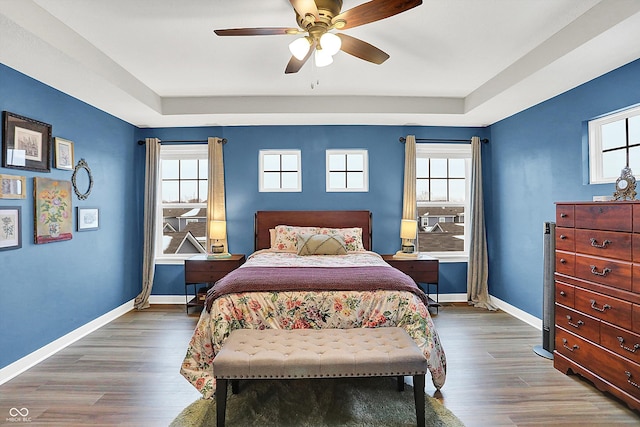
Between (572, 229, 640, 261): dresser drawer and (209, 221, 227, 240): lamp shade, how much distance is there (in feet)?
12.3

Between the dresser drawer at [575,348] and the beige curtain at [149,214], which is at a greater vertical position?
the beige curtain at [149,214]

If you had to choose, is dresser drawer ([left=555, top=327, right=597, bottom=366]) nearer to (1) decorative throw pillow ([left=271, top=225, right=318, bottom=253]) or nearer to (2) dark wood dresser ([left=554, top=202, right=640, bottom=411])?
(2) dark wood dresser ([left=554, top=202, right=640, bottom=411])

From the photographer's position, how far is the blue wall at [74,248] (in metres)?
2.81

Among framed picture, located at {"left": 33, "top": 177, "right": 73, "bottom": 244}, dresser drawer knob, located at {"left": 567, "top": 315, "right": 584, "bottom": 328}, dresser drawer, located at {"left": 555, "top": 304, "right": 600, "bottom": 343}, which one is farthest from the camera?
framed picture, located at {"left": 33, "top": 177, "right": 73, "bottom": 244}

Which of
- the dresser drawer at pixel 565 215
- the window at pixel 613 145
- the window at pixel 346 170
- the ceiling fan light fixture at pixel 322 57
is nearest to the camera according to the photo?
the ceiling fan light fixture at pixel 322 57

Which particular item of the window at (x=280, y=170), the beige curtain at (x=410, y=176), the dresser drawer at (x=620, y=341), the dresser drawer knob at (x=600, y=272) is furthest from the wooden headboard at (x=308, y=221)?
the dresser drawer at (x=620, y=341)

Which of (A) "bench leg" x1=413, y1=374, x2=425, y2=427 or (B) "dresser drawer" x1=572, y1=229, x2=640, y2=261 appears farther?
(B) "dresser drawer" x1=572, y1=229, x2=640, y2=261

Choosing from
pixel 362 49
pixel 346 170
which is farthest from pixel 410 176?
pixel 362 49

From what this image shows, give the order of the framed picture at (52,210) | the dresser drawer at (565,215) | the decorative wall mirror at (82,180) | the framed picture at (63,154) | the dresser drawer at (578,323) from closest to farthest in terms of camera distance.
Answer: the dresser drawer at (578,323) → the dresser drawer at (565,215) → the framed picture at (52,210) → the framed picture at (63,154) → the decorative wall mirror at (82,180)

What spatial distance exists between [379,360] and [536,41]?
111 inches

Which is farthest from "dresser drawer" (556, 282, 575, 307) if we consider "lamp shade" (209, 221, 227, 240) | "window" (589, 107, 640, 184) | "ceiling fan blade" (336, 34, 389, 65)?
"lamp shade" (209, 221, 227, 240)

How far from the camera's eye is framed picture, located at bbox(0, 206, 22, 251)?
270cm

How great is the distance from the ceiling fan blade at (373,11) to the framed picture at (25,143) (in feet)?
8.87

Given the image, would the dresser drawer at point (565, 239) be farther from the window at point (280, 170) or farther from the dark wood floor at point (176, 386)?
the window at point (280, 170)
